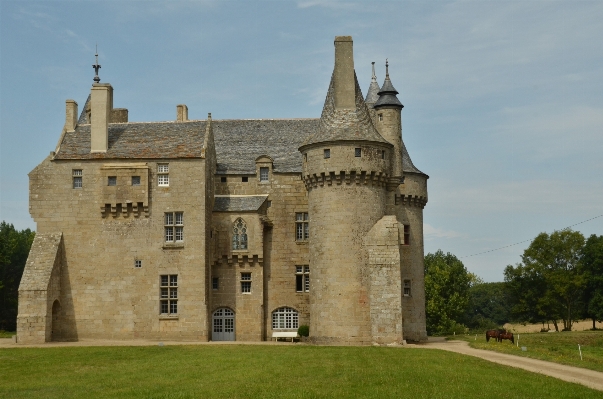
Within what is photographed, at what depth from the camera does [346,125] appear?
4300 centimetres

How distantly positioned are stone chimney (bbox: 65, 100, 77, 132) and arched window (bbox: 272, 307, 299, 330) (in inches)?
658

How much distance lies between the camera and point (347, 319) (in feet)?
134

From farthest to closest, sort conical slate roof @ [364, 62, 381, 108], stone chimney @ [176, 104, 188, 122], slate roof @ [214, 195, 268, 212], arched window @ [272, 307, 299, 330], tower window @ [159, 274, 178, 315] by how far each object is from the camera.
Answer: stone chimney @ [176, 104, 188, 122] < conical slate roof @ [364, 62, 381, 108] < arched window @ [272, 307, 299, 330] < slate roof @ [214, 195, 268, 212] < tower window @ [159, 274, 178, 315]

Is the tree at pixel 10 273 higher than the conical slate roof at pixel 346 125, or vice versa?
the conical slate roof at pixel 346 125

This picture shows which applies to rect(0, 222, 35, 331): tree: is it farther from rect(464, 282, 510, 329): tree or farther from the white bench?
rect(464, 282, 510, 329): tree

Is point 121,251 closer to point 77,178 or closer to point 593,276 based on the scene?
point 77,178

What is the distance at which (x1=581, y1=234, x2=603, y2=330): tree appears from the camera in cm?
7506

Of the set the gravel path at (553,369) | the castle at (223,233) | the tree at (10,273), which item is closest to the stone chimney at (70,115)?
the castle at (223,233)

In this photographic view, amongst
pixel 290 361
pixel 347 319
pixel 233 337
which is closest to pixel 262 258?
pixel 233 337

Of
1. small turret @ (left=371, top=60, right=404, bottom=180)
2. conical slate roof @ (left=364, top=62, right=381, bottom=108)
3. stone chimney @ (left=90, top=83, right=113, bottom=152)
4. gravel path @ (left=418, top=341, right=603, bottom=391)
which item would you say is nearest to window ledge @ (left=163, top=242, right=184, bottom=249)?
stone chimney @ (left=90, top=83, right=113, bottom=152)

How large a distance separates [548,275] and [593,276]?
5912mm

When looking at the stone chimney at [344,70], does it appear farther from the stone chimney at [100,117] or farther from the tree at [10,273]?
the tree at [10,273]

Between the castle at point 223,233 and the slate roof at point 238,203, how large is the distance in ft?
0.37

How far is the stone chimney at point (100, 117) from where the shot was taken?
149 ft
